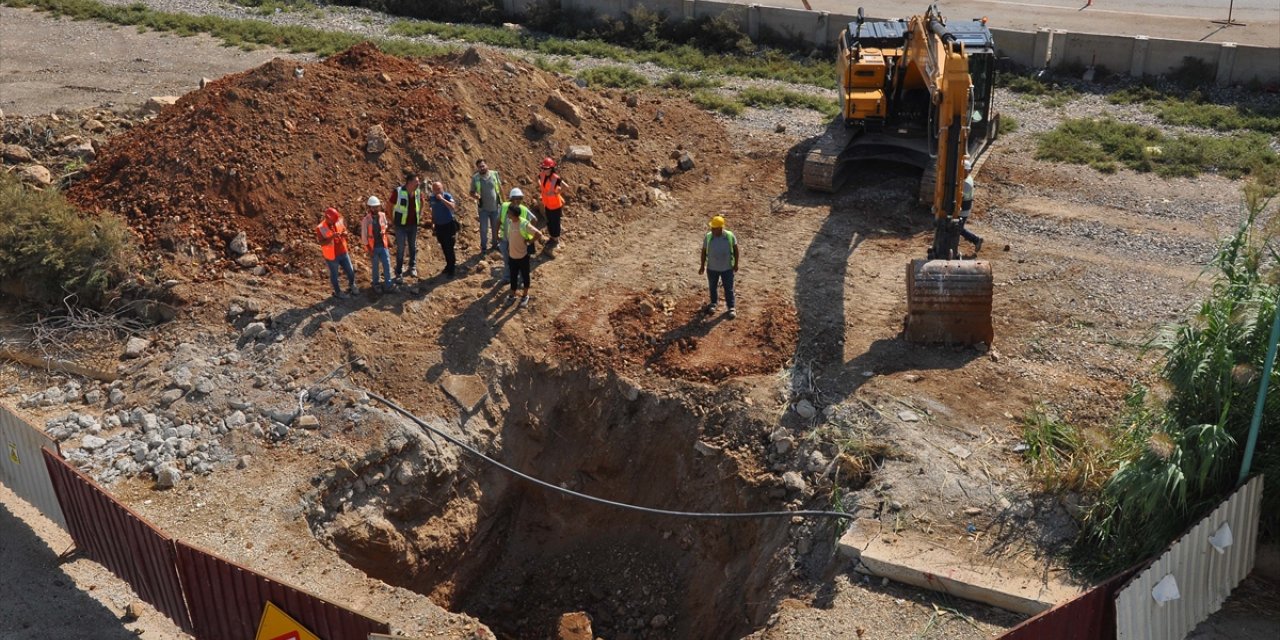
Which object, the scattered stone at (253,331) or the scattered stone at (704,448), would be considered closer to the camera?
the scattered stone at (704,448)

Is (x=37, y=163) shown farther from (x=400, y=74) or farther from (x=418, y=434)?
(x=418, y=434)

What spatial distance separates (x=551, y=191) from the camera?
15.5m

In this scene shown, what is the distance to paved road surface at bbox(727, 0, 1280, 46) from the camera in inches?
998

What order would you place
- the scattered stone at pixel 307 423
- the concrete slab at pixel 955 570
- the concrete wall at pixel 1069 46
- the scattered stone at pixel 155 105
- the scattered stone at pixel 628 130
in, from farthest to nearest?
the concrete wall at pixel 1069 46, the scattered stone at pixel 155 105, the scattered stone at pixel 628 130, the scattered stone at pixel 307 423, the concrete slab at pixel 955 570

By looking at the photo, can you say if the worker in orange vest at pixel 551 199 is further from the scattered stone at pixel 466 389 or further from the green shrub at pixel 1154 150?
the green shrub at pixel 1154 150

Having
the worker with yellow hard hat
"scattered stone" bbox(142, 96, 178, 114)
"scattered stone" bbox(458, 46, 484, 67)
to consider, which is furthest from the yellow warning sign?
"scattered stone" bbox(142, 96, 178, 114)

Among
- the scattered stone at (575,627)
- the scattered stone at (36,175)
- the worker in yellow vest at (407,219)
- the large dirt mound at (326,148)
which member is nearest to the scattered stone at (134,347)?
the large dirt mound at (326,148)

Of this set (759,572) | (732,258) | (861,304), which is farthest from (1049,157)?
(759,572)

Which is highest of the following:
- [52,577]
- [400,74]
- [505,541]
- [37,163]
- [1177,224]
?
[400,74]

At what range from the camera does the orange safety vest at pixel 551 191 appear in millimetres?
15461

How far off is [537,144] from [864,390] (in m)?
7.29

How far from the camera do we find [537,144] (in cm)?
1769

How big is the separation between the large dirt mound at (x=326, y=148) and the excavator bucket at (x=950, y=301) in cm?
539

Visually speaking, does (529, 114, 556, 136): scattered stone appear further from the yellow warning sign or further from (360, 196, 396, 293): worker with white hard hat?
the yellow warning sign
